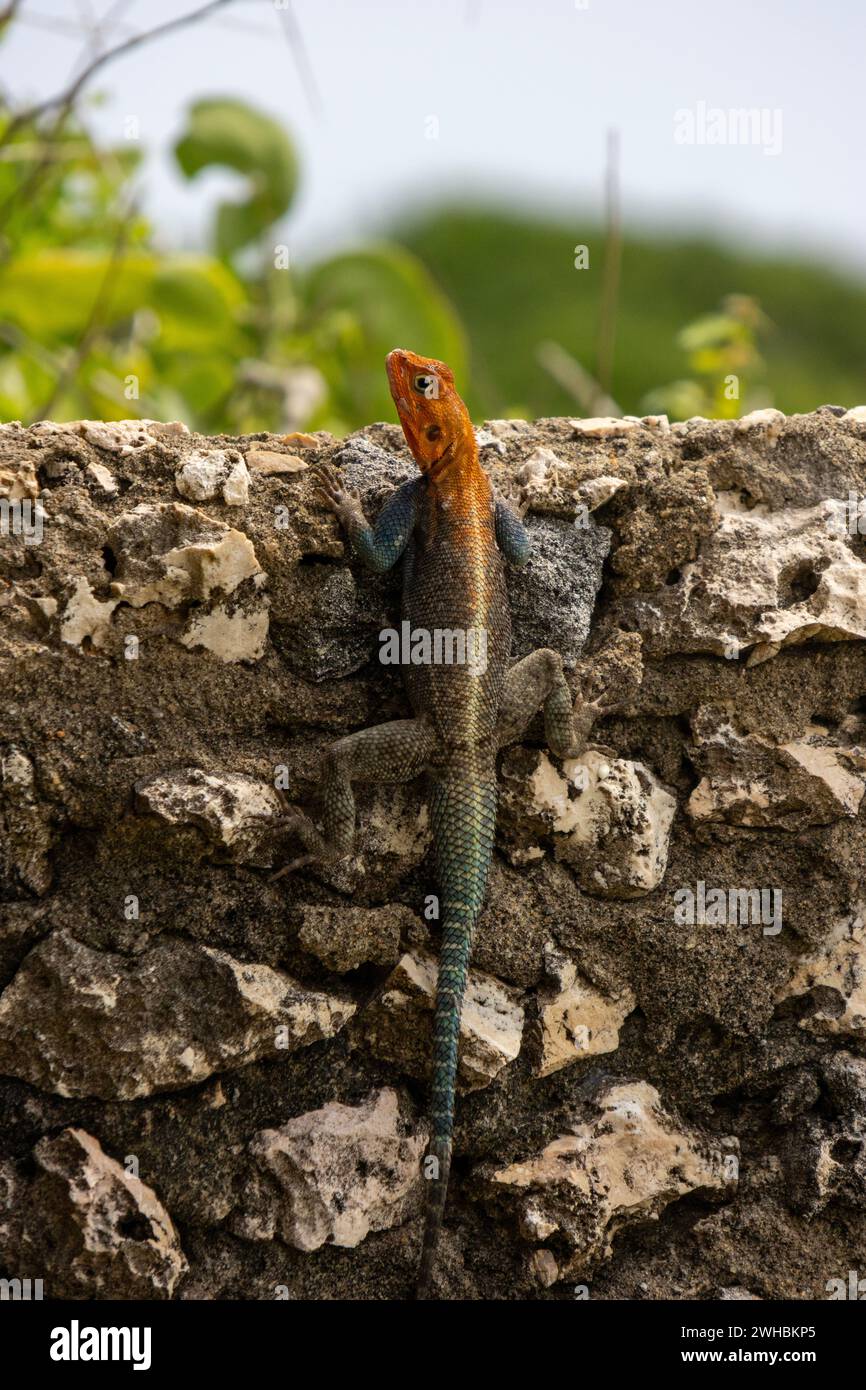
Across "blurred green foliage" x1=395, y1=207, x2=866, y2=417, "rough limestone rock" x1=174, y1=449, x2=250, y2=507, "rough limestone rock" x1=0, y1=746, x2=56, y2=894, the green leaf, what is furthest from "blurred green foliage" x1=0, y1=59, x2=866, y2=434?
"blurred green foliage" x1=395, y1=207, x2=866, y2=417

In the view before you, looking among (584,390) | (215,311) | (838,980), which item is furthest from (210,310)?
(838,980)

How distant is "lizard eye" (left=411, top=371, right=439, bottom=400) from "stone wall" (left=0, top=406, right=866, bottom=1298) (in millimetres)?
176

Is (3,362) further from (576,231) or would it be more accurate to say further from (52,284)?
(576,231)

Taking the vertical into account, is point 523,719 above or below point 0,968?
above

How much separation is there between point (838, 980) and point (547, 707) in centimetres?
94

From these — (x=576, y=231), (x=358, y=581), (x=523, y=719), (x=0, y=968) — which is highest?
(x=576, y=231)

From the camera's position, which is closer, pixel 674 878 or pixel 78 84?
pixel 674 878

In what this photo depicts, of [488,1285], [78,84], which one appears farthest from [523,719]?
[78,84]

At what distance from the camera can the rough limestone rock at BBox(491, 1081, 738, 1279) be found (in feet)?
9.07

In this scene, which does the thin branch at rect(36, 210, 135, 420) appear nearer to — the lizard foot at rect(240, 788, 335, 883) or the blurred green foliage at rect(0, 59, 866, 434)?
the blurred green foliage at rect(0, 59, 866, 434)

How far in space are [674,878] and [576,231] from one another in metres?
15.7

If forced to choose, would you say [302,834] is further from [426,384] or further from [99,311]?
[99,311]

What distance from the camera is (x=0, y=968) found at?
2.60 meters

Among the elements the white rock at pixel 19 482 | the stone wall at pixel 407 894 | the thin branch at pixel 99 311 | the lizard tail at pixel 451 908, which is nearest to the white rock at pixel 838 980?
the stone wall at pixel 407 894
